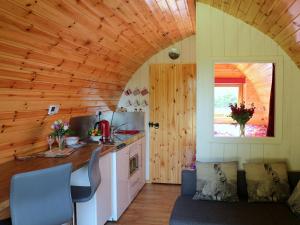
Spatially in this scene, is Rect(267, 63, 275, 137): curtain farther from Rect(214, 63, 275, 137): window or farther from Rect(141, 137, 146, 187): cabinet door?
Rect(141, 137, 146, 187): cabinet door

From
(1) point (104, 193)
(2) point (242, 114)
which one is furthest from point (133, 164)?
(2) point (242, 114)

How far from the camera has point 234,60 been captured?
317cm

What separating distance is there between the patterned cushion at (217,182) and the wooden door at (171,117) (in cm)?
190

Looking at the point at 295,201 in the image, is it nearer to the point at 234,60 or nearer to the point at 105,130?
the point at 234,60

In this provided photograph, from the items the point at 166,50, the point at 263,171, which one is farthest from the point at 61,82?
the point at 166,50

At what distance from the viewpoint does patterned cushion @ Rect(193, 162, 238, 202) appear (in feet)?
9.35

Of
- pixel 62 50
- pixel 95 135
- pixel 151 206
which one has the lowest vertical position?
pixel 151 206

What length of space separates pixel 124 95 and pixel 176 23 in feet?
5.75

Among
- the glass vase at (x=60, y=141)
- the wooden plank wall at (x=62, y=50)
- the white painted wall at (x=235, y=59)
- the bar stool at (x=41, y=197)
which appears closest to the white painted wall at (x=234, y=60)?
the white painted wall at (x=235, y=59)

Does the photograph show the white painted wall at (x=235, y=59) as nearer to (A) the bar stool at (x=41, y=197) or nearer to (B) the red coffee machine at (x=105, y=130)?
(B) the red coffee machine at (x=105, y=130)

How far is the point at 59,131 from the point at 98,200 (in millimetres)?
839

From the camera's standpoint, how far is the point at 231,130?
326cm

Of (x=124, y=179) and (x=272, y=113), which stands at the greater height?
(x=272, y=113)

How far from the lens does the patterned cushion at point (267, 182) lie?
2.77m
